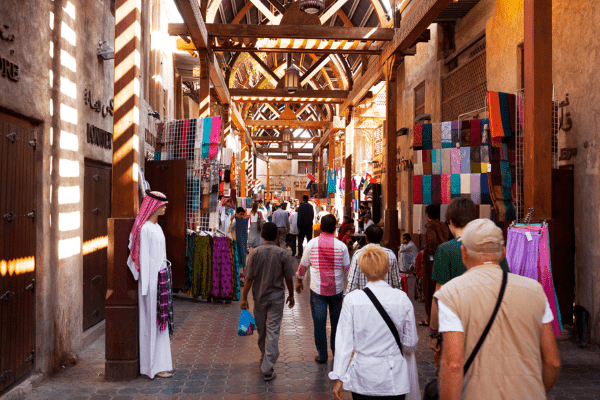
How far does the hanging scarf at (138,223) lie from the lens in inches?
178

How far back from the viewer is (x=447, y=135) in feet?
22.5

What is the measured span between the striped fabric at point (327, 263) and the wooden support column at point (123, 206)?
64.7 inches

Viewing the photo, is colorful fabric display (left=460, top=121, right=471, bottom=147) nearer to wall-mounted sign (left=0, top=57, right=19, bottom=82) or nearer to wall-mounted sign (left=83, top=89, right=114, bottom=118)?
wall-mounted sign (left=83, top=89, right=114, bottom=118)

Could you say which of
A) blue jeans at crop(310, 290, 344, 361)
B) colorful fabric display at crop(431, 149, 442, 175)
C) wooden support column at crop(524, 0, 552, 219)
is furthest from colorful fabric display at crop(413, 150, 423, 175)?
blue jeans at crop(310, 290, 344, 361)

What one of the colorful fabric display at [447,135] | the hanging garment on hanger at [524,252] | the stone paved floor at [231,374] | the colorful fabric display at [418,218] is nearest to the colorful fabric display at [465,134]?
the colorful fabric display at [447,135]

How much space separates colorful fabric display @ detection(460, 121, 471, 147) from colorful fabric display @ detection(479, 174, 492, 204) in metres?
0.50

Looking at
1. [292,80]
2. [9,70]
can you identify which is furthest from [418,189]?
[292,80]

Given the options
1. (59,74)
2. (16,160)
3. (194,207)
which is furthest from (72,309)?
(194,207)

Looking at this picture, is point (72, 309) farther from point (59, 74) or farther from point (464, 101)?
point (464, 101)

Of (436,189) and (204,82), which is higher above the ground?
(204,82)

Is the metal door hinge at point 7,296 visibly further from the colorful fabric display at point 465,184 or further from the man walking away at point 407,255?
the man walking away at point 407,255

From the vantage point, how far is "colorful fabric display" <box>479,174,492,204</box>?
648 centimetres

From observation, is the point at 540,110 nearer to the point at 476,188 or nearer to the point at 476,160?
the point at 476,160

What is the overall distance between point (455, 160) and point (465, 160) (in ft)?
0.47
